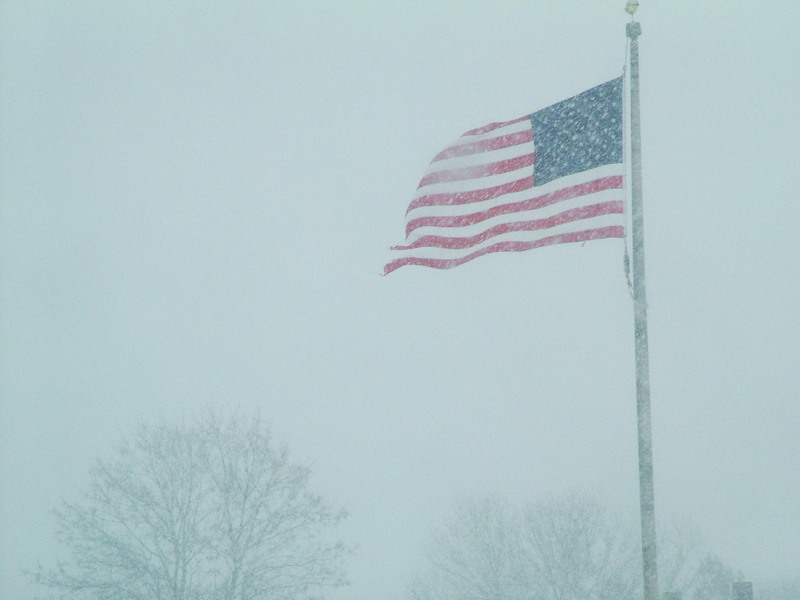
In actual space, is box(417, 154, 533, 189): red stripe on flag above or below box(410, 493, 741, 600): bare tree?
above

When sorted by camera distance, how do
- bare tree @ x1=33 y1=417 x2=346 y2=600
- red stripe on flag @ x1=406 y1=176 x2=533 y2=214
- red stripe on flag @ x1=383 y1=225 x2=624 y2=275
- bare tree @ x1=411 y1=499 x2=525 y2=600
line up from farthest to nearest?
bare tree @ x1=411 y1=499 x2=525 y2=600, bare tree @ x1=33 y1=417 x2=346 y2=600, red stripe on flag @ x1=406 y1=176 x2=533 y2=214, red stripe on flag @ x1=383 y1=225 x2=624 y2=275

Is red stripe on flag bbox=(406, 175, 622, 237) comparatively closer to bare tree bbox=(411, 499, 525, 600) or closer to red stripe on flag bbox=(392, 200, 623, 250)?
red stripe on flag bbox=(392, 200, 623, 250)

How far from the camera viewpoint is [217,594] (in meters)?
25.0

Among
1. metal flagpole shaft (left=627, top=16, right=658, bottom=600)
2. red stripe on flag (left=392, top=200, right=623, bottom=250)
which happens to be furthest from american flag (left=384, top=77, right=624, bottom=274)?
metal flagpole shaft (left=627, top=16, right=658, bottom=600)

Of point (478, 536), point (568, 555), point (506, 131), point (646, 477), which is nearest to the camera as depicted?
point (646, 477)

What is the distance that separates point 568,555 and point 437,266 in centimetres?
2811

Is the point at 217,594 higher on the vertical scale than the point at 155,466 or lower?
lower

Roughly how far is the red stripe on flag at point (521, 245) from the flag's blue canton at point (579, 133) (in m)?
0.73

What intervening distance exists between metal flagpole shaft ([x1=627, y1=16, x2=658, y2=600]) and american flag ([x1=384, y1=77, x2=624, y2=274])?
0.69m

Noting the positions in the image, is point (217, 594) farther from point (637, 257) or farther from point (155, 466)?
point (637, 257)

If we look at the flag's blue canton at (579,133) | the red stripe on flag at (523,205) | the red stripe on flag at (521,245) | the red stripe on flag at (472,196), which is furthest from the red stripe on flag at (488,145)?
the red stripe on flag at (521,245)

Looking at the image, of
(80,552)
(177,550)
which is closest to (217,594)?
(177,550)

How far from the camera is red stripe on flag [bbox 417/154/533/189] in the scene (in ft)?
31.5

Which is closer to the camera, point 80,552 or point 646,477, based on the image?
point 646,477
